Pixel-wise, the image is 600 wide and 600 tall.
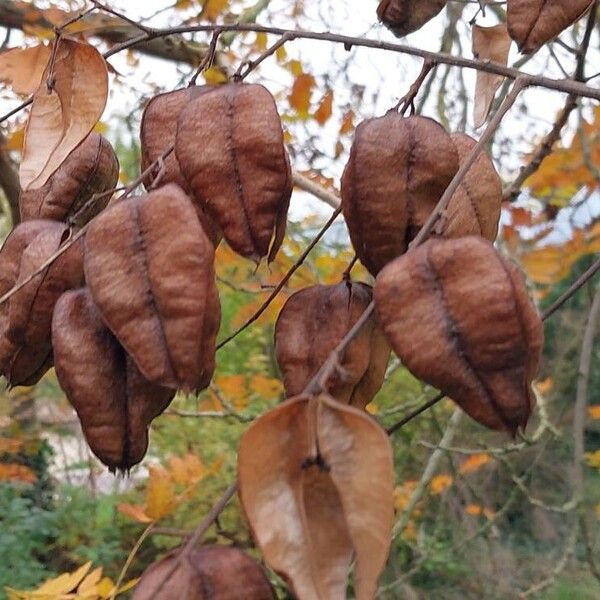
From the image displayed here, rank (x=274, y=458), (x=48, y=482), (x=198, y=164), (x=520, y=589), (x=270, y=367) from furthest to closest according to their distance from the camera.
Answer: (x=48, y=482)
(x=270, y=367)
(x=520, y=589)
(x=198, y=164)
(x=274, y=458)

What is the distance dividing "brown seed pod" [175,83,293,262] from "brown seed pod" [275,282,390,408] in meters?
0.05

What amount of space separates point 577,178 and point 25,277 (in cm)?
195

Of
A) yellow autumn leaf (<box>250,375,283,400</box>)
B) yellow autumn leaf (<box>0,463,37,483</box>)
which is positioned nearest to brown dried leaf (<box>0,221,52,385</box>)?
yellow autumn leaf (<box>250,375,283,400</box>)

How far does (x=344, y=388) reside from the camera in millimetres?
549

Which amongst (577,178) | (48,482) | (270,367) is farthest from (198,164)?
(48,482)

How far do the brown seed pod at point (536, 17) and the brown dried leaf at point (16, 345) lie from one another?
1.17ft

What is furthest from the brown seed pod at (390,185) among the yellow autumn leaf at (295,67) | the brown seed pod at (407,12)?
the yellow autumn leaf at (295,67)

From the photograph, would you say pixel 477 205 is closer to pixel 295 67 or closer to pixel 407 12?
pixel 407 12

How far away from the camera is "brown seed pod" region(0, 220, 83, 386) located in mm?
572

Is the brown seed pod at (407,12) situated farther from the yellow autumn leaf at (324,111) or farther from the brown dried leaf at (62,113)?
the yellow autumn leaf at (324,111)

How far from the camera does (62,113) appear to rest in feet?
1.88

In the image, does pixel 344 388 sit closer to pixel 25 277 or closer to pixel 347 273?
pixel 347 273

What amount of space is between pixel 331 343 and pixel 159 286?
12 cm

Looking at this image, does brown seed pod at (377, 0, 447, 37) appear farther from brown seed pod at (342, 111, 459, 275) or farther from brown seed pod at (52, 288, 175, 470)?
brown seed pod at (52, 288, 175, 470)
